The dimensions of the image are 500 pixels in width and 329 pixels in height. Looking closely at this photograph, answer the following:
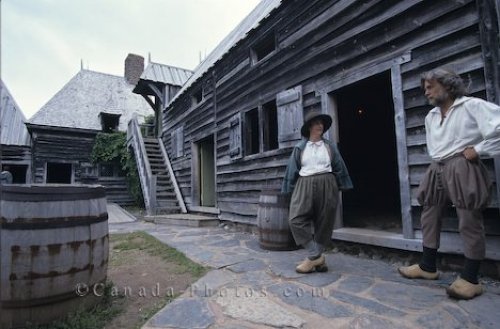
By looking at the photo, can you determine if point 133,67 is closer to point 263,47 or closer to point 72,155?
point 72,155

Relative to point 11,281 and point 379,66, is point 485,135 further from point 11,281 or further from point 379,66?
point 11,281

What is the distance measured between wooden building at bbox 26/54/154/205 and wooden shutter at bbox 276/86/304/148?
11.0 meters

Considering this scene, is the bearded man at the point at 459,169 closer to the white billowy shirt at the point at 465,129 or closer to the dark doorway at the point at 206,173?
the white billowy shirt at the point at 465,129

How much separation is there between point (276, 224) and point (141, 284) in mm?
1973

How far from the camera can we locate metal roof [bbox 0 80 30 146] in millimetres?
15477

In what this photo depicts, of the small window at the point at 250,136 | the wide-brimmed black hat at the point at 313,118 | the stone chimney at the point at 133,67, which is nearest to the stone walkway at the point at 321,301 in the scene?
the wide-brimmed black hat at the point at 313,118

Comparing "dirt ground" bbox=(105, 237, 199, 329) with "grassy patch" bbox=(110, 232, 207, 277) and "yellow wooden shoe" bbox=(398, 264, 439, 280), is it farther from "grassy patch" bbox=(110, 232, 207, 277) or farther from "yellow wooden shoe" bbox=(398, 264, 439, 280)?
"yellow wooden shoe" bbox=(398, 264, 439, 280)

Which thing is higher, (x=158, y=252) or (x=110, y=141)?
(x=110, y=141)

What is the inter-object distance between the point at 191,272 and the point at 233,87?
484cm

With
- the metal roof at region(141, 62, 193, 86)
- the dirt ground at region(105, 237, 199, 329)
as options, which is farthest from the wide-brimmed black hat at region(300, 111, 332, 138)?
the metal roof at region(141, 62, 193, 86)

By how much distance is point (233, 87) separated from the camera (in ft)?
23.6

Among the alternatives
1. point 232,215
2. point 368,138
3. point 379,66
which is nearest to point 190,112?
point 232,215

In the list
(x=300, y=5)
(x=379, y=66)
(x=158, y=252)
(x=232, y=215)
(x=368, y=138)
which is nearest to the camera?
(x=379, y=66)

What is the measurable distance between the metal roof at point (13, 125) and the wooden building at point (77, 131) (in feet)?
2.66
